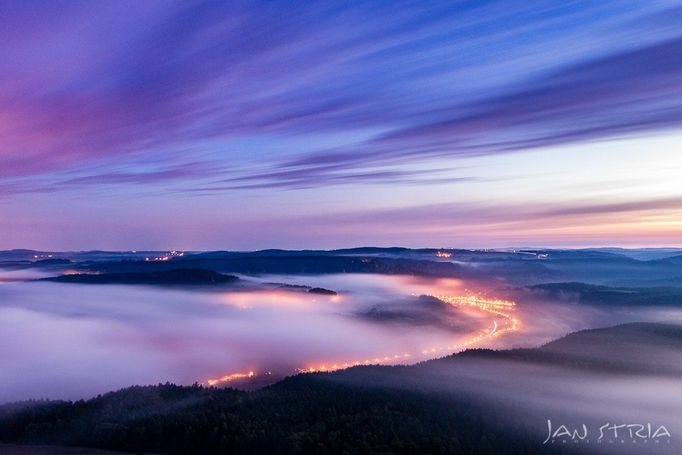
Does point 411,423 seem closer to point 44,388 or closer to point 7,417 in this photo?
point 7,417

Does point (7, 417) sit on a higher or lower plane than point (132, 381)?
higher

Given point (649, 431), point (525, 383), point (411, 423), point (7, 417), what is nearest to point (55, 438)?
point (7, 417)

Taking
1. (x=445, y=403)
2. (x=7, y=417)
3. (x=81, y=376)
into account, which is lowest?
(x=81, y=376)

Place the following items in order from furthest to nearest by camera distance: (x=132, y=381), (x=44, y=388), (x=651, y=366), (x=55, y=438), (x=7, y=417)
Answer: (x=132, y=381), (x=44, y=388), (x=651, y=366), (x=7, y=417), (x=55, y=438)

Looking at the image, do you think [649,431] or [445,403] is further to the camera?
[445,403]

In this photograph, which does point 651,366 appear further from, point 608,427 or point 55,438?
point 55,438

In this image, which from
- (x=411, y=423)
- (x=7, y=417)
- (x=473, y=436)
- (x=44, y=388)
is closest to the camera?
(x=473, y=436)

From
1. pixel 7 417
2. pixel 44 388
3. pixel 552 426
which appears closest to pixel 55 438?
pixel 7 417
